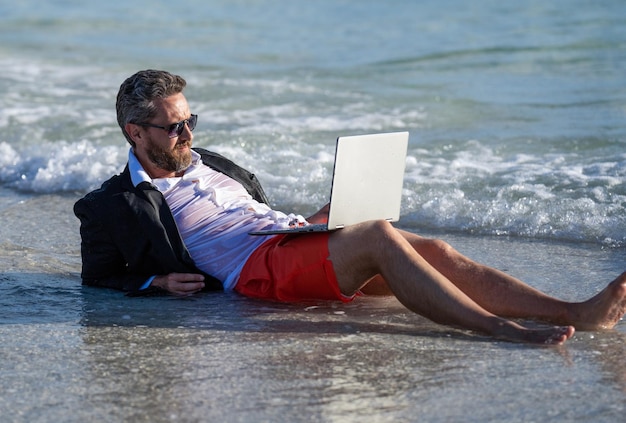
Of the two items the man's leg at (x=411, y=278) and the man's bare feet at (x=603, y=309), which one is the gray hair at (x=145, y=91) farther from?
the man's bare feet at (x=603, y=309)

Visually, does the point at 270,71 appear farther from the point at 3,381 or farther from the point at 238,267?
the point at 3,381

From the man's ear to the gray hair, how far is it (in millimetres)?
24

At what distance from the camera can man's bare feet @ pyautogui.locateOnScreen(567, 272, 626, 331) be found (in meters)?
4.51

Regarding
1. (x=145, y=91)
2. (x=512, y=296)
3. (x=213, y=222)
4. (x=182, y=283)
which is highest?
(x=145, y=91)

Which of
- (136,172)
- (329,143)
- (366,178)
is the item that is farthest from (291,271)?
(329,143)

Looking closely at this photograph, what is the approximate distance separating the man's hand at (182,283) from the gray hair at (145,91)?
77 centimetres

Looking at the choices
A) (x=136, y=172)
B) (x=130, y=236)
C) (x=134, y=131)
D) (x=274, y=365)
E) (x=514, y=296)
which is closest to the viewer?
(x=274, y=365)

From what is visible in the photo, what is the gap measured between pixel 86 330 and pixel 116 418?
1.14 metres

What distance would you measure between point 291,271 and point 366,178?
539 millimetres

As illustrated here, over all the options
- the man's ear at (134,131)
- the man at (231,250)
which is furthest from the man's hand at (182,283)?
the man's ear at (134,131)

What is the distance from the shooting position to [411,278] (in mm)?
4527

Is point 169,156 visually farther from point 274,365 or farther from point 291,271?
point 274,365

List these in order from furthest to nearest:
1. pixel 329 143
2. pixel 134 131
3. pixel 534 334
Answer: pixel 329 143 < pixel 134 131 < pixel 534 334

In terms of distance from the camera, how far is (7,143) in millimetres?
9906
